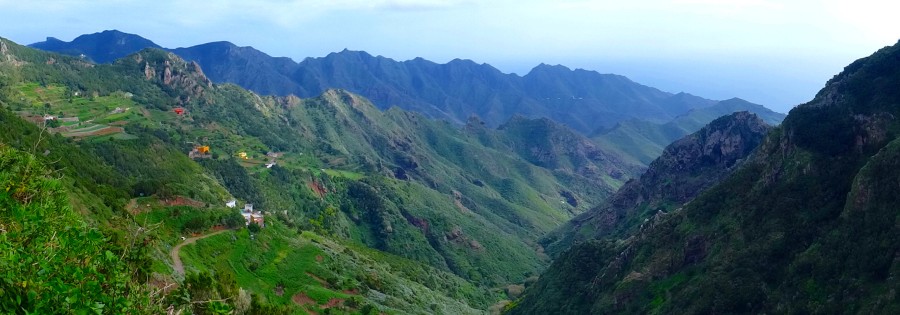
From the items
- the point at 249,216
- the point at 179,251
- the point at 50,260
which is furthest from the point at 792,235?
the point at 249,216

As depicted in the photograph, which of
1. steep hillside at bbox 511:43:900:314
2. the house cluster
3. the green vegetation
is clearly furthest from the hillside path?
steep hillside at bbox 511:43:900:314

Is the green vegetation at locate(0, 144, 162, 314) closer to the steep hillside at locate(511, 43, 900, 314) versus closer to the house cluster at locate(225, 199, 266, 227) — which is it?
the steep hillside at locate(511, 43, 900, 314)

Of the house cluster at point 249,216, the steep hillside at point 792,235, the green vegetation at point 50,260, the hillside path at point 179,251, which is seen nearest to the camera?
the green vegetation at point 50,260

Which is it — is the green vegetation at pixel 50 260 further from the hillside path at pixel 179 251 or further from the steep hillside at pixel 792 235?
the steep hillside at pixel 792 235

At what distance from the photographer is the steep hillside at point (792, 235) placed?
77000 mm

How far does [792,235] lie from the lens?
301ft

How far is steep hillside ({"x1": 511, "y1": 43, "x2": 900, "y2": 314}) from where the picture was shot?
77000 mm

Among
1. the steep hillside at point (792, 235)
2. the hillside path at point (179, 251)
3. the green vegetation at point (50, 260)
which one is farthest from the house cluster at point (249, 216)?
the green vegetation at point (50, 260)

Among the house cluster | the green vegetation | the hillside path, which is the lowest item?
the house cluster

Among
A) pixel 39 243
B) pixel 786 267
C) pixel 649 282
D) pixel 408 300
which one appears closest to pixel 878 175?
pixel 786 267

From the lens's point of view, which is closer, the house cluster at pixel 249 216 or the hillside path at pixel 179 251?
the hillside path at pixel 179 251

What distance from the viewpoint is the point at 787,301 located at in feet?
261

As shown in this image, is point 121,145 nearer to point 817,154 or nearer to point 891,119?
point 817,154

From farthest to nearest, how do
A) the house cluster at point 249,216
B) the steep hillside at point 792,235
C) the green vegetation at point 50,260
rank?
1. the house cluster at point 249,216
2. the steep hillside at point 792,235
3. the green vegetation at point 50,260
